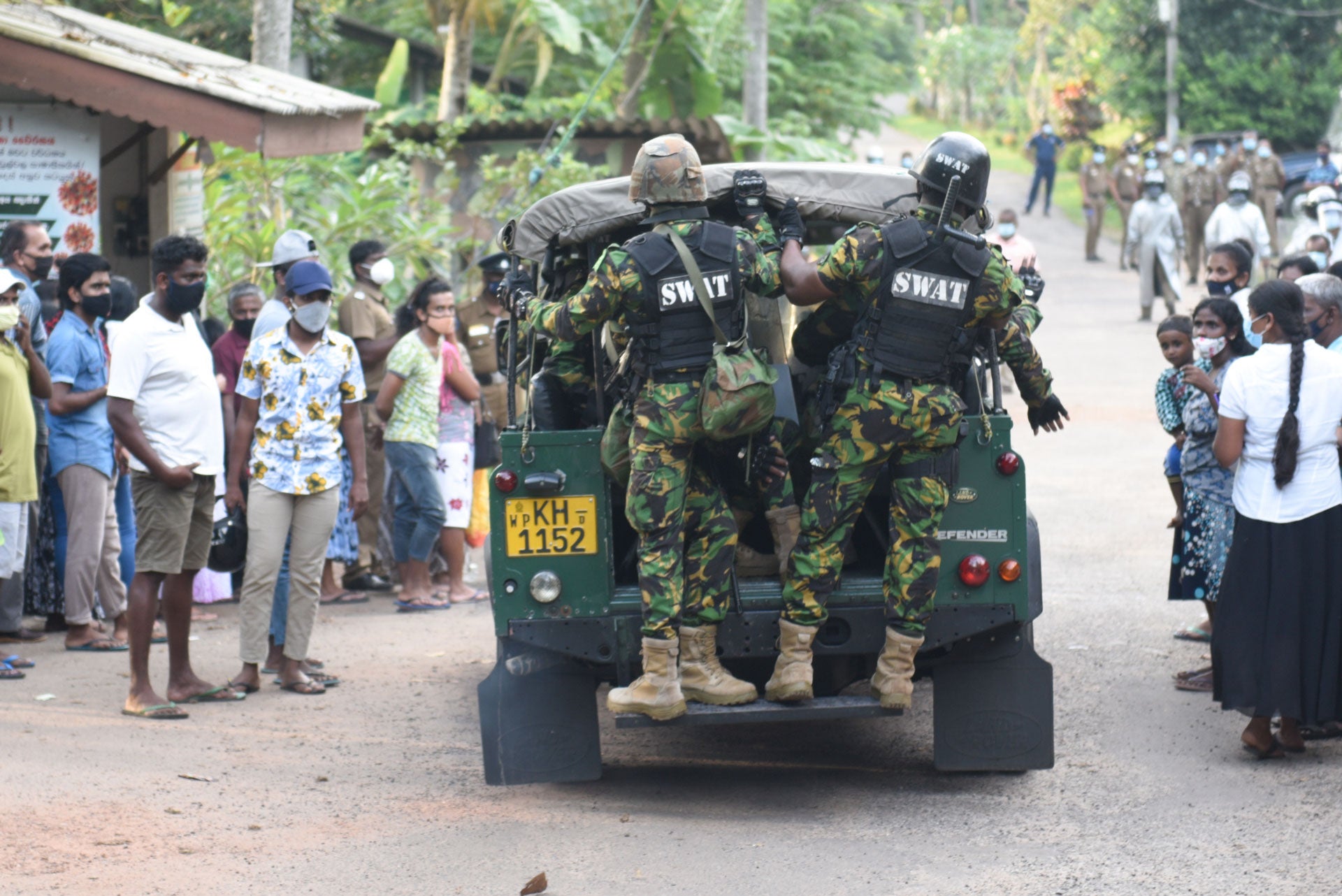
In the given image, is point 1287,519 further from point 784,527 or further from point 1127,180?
point 1127,180

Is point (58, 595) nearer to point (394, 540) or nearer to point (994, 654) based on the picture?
point (394, 540)

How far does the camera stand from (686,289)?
17.6 feet

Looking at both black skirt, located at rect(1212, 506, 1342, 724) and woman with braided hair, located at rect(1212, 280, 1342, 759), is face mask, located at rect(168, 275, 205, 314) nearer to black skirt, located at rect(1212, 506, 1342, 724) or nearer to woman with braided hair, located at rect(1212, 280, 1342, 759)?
woman with braided hair, located at rect(1212, 280, 1342, 759)

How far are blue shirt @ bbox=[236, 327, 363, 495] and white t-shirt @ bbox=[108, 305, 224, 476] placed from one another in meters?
0.24

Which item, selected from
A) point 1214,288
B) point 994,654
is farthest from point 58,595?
point 1214,288

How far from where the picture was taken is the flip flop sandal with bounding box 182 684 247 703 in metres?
7.14

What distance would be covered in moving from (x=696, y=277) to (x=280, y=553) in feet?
9.10

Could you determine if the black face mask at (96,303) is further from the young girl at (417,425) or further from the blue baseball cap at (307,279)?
the young girl at (417,425)

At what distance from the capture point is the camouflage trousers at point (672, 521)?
17.7 feet

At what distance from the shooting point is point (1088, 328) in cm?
2195

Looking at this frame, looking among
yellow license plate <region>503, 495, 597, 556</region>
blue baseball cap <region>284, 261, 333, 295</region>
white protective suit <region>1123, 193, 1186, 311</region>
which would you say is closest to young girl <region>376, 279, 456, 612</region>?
blue baseball cap <region>284, 261, 333, 295</region>

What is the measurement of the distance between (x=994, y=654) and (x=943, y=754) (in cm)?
41

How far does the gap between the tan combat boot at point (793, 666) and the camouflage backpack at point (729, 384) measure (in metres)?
0.70

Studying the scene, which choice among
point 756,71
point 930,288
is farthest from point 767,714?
point 756,71
